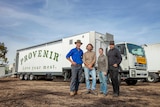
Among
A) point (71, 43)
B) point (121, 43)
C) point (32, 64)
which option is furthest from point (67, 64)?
point (32, 64)

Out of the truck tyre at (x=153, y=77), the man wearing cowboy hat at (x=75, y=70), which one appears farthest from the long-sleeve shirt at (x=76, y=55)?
the truck tyre at (x=153, y=77)

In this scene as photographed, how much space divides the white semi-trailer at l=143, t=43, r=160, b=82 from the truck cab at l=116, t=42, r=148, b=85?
476 centimetres

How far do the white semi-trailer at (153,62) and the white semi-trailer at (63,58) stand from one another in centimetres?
436

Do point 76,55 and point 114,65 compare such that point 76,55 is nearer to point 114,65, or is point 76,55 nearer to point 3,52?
point 114,65

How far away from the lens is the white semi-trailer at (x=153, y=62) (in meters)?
16.5

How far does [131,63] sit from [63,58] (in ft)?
18.9

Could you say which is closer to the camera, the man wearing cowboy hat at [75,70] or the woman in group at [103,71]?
the man wearing cowboy hat at [75,70]

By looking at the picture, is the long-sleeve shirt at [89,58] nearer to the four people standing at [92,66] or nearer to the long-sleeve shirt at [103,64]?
the four people standing at [92,66]

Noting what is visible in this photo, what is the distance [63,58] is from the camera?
14766mm

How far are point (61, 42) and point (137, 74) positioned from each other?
6.86 metres

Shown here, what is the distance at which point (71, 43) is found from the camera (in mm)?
14250

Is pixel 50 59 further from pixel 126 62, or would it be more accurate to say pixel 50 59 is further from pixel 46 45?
pixel 126 62

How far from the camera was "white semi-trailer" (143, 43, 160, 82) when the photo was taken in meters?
16.5

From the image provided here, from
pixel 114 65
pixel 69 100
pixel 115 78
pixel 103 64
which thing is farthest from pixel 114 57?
pixel 69 100
